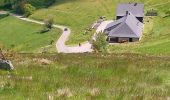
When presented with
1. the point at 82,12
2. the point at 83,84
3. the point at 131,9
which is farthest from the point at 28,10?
the point at 83,84

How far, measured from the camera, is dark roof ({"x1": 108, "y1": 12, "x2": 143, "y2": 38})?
130 m

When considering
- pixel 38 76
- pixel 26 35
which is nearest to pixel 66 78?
pixel 38 76

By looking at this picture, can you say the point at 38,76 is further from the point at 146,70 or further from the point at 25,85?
the point at 146,70

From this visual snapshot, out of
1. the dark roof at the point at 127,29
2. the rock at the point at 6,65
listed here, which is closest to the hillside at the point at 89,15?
the dark roof at the point at 127,29

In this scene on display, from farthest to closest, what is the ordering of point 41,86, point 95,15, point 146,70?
point 95,15 → point 146,70 → point 41,86

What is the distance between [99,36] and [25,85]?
97148 millimetres

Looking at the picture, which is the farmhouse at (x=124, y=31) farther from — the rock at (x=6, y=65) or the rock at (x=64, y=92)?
the rock at (x=64, y=92)

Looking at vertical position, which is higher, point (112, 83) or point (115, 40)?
point (112, 83)

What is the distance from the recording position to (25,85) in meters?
12.3

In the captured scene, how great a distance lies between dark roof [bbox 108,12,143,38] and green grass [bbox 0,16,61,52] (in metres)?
20.6

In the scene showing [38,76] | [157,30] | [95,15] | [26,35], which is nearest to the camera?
[38,76]

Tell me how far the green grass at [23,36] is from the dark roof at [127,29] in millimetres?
20607

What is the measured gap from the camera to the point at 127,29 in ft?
435

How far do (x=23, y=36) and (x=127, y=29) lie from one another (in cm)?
4966
